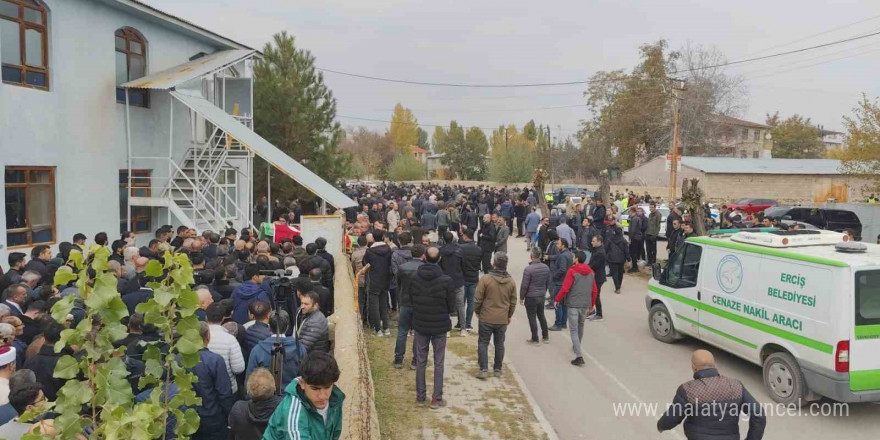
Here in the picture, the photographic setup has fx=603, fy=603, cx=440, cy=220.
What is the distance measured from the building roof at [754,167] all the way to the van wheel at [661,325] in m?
31.4

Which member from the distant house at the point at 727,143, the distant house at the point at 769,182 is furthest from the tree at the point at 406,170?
the distant house at the point at 769,182

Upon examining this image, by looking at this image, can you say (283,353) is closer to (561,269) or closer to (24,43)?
(561,269)

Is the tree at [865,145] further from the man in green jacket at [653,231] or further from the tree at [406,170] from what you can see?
the tree at [406,170]

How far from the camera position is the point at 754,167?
40.2 m

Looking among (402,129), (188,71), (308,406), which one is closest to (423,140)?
(402,129)

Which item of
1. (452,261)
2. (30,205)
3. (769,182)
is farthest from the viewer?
(769,182)

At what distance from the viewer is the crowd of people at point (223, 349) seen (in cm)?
343

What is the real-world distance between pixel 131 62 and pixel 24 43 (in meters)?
3.14

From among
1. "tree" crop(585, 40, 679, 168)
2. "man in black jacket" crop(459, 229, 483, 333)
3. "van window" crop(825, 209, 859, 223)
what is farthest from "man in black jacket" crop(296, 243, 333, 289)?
"tree" crop(585, 40, 679, 168)

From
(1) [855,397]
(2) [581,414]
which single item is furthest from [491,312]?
(1) [855,397]

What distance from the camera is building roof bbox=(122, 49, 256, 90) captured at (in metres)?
14.1

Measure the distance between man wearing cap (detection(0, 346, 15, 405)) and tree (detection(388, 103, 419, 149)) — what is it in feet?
298

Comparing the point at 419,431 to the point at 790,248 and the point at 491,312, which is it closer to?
the point at 491,312

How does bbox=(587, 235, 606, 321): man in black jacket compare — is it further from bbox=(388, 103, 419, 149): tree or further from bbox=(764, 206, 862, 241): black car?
bbox=(388, 103, 419, 149): tree
